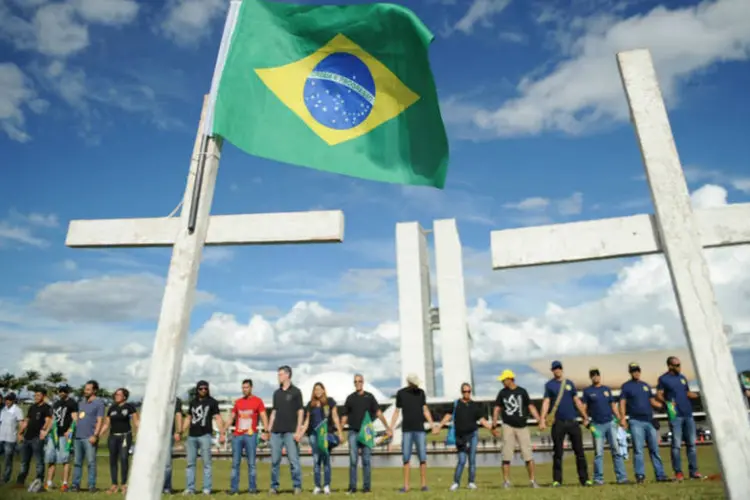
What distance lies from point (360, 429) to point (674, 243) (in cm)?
641

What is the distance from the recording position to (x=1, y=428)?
11.8 metres

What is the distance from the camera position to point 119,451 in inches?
404

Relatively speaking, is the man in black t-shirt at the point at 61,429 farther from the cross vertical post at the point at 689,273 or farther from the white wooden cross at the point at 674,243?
the cross vertical post at the point at 689,273

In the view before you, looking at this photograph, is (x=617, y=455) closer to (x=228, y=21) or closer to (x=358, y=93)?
(x=358, y=93)

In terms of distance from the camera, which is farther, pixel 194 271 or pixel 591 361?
pixel 591 361

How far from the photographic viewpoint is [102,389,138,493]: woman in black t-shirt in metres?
10.2

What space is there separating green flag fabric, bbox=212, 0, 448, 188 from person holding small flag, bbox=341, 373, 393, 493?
5236mm

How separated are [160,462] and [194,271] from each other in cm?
132

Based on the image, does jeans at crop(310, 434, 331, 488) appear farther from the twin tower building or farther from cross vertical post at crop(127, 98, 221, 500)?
the twin tower building

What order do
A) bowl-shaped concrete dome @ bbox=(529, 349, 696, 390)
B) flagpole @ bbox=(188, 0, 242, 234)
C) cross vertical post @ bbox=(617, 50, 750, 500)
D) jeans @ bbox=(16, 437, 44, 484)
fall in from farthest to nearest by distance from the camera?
bowl-shaped concrete dome @ bbox=(529, 349, 696, 390) < jeans @ bbox=(16, 437, 44, 484) < flagpole @ bbox=(188, 0, 242, 234) < cross vertical post @ bbox=(617, 50, 750, 500)

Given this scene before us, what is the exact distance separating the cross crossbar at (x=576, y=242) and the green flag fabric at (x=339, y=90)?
0.82m

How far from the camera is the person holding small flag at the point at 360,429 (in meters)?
9.46

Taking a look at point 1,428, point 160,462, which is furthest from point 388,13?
point 1,428

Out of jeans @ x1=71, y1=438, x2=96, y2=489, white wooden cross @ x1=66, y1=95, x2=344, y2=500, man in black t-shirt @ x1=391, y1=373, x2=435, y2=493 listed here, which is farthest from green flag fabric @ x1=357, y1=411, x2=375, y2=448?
white wooden cross @ x1=66, y1=95, x2=344, y2=500
